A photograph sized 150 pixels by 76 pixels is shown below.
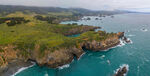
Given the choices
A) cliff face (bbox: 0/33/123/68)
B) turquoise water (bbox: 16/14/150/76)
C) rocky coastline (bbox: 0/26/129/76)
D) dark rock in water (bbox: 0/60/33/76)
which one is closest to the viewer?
turquoise water (bbox: 16/14/150/76)

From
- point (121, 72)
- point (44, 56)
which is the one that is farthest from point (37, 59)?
point (121, 72)

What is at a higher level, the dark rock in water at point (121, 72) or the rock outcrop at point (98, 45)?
the rock outcrop at point (98, 45)

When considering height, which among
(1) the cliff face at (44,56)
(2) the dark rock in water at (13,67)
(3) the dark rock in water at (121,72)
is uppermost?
(1) the cliff face at (44,56)

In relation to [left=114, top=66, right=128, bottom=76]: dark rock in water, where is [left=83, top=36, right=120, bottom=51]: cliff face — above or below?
above

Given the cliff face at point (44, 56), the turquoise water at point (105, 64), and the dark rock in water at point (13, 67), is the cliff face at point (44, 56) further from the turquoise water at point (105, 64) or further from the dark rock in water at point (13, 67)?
the turquoise water at point (105, 64)

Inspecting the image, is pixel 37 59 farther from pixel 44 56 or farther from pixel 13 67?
pixel 13 67

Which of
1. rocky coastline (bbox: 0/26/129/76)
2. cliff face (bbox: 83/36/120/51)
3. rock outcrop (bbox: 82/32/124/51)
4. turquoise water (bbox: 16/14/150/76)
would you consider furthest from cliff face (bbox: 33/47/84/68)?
cliff face (bbox: 83/36/120/51)

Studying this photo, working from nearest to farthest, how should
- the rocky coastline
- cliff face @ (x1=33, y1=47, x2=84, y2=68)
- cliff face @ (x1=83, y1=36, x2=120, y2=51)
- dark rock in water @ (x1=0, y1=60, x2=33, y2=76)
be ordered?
dark rock in water @ (x1=0, y1=60, x2=33, y2=76), the rocky coastline, cliff face @ (x1=33, y1=47, x2=84, y2=68), cliff face @ (x1=83, y1=36, x2=120, y2=51)

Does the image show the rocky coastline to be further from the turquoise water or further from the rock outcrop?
the rock outcrop

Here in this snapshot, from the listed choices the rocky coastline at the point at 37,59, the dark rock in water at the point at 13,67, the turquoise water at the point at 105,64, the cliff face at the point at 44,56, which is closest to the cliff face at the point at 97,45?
the turquoise water at the point at 105,64

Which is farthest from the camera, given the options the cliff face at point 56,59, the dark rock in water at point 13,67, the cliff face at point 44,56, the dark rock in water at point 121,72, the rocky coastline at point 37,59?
the cliff face at point 56,59

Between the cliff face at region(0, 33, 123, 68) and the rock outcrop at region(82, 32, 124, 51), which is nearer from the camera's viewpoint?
the cliff face at region(0, 33, 123, 68)
